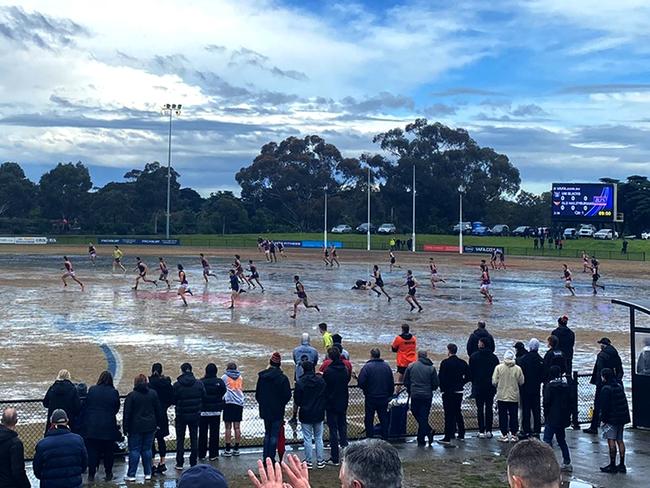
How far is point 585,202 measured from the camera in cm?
7000

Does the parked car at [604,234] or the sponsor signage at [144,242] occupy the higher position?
the parked car at [604,234]

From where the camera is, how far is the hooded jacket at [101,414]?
10.5 meters

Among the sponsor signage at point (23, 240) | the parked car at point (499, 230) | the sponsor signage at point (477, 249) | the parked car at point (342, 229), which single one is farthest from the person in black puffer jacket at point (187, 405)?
the parked car at point (342, 229)

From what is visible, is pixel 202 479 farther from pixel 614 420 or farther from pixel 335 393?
pixel 614 420

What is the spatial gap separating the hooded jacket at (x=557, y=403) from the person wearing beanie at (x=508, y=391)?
1.00 m

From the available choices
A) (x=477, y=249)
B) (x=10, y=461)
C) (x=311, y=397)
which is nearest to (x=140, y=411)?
(x=311, y=397)

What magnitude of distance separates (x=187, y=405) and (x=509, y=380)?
15.9ft

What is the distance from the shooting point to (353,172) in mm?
121875

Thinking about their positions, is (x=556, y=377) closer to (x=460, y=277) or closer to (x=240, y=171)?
(x=460, y=277)

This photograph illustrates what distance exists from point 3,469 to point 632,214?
98.1 meters

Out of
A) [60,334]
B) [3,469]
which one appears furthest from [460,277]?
[3,469]

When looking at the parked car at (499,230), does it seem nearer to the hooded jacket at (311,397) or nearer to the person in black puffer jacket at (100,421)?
the hooded jacket at (311,397)

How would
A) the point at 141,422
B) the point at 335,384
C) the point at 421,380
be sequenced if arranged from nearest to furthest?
the point at 141,422
the point at 335,384
the point at 421,380

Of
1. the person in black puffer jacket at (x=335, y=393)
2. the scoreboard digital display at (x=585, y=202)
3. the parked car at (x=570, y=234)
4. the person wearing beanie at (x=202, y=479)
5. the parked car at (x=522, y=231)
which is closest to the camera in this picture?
the person wearing beanie at (x=202, y=479)
